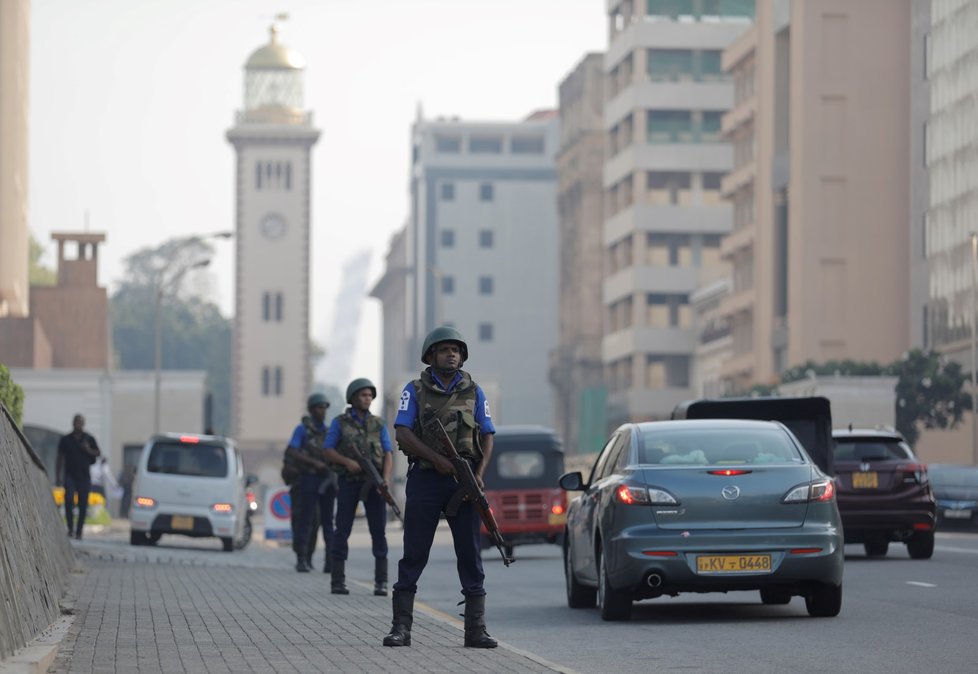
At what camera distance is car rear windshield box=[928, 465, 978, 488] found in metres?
42.1

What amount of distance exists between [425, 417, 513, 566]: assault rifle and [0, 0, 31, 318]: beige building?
41339mm

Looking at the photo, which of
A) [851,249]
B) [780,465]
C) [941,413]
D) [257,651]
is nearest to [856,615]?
[780,465]

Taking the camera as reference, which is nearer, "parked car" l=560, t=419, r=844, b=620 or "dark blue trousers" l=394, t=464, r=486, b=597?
"dark blue trousers" l=394, t=464, r=486, b=597

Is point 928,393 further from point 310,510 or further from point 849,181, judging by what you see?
point 310,510

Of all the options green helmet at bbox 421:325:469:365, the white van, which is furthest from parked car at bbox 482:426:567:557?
green helmet at bbox 421:325:469:365

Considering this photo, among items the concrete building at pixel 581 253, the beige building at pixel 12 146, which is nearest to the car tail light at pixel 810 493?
the beige building at pixel 12 146

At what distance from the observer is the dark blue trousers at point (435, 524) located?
13.7 meters

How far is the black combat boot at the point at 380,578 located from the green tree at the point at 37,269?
11882 centimetres

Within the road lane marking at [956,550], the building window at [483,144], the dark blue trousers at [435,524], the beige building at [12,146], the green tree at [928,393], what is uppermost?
the building window at [483,144]

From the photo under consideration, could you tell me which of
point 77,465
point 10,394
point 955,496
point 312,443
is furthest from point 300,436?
point 955,496

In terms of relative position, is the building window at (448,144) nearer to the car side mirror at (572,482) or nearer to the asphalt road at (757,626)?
the asphalt road at (757,626)

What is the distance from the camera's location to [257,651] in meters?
13.6

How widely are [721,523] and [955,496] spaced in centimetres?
2615

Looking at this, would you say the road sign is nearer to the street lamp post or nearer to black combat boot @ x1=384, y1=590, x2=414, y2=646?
black combat boot @ x1=384, y1=590, x2=414, y2=646
